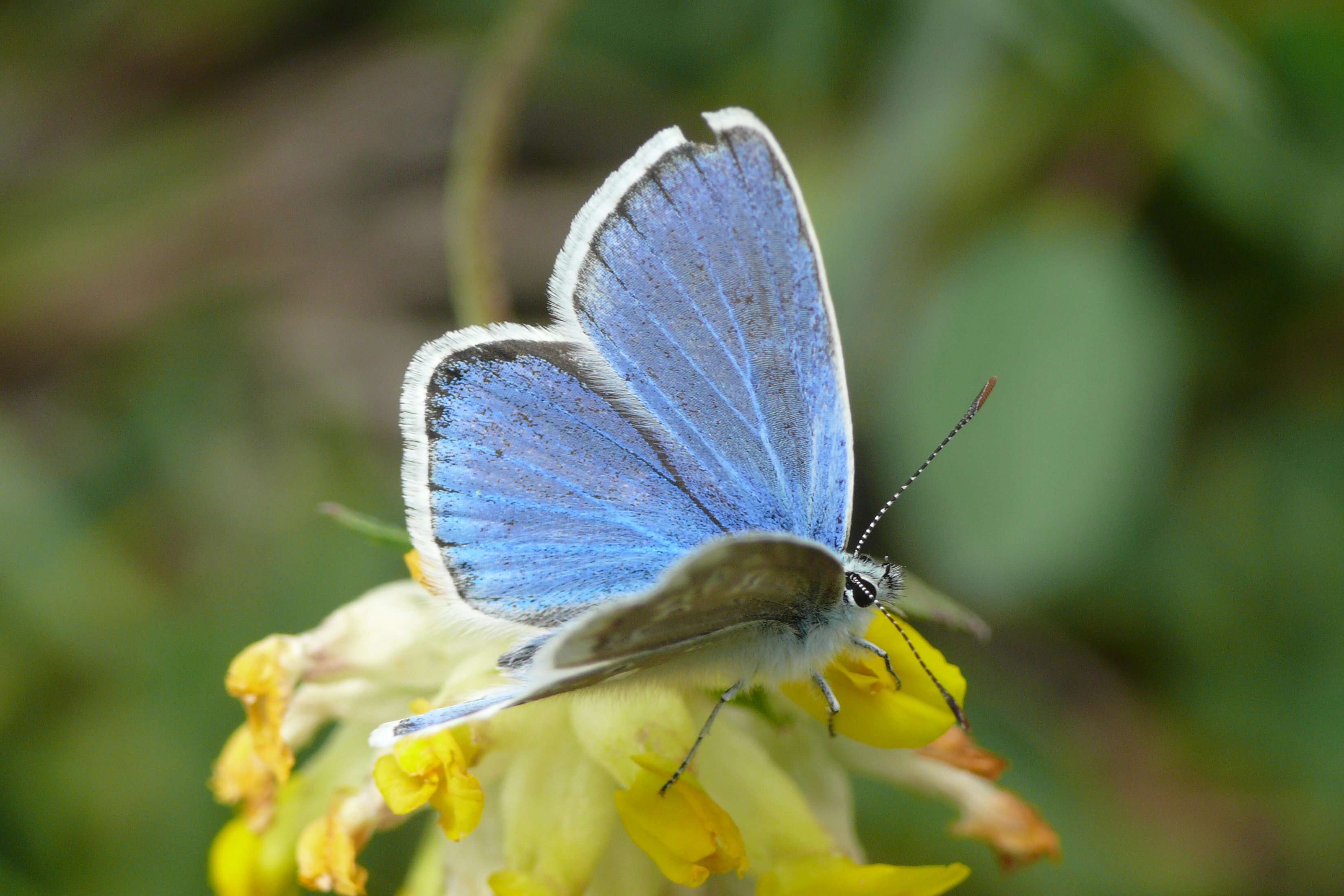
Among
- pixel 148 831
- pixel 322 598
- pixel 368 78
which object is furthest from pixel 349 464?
pixel 368 78

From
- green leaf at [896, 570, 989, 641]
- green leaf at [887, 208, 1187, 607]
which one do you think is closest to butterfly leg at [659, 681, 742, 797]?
green leaf at [896, 570, 989, 641]

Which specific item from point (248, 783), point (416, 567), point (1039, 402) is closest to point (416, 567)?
point (416, 567)

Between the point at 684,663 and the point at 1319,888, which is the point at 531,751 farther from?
the point at 1319,888

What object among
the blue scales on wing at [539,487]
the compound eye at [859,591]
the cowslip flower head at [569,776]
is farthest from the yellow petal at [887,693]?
the blue scales on wing at [539,487]

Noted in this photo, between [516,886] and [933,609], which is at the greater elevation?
[933,609]

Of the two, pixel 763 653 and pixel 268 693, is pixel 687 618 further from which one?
pixel 268 693

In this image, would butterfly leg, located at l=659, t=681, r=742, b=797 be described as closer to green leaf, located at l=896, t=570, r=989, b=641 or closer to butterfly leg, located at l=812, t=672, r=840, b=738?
butterfly leg, located at l=812, t=672, r=840, b=738

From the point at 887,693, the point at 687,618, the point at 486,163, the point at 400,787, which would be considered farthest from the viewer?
the point at 486,163
